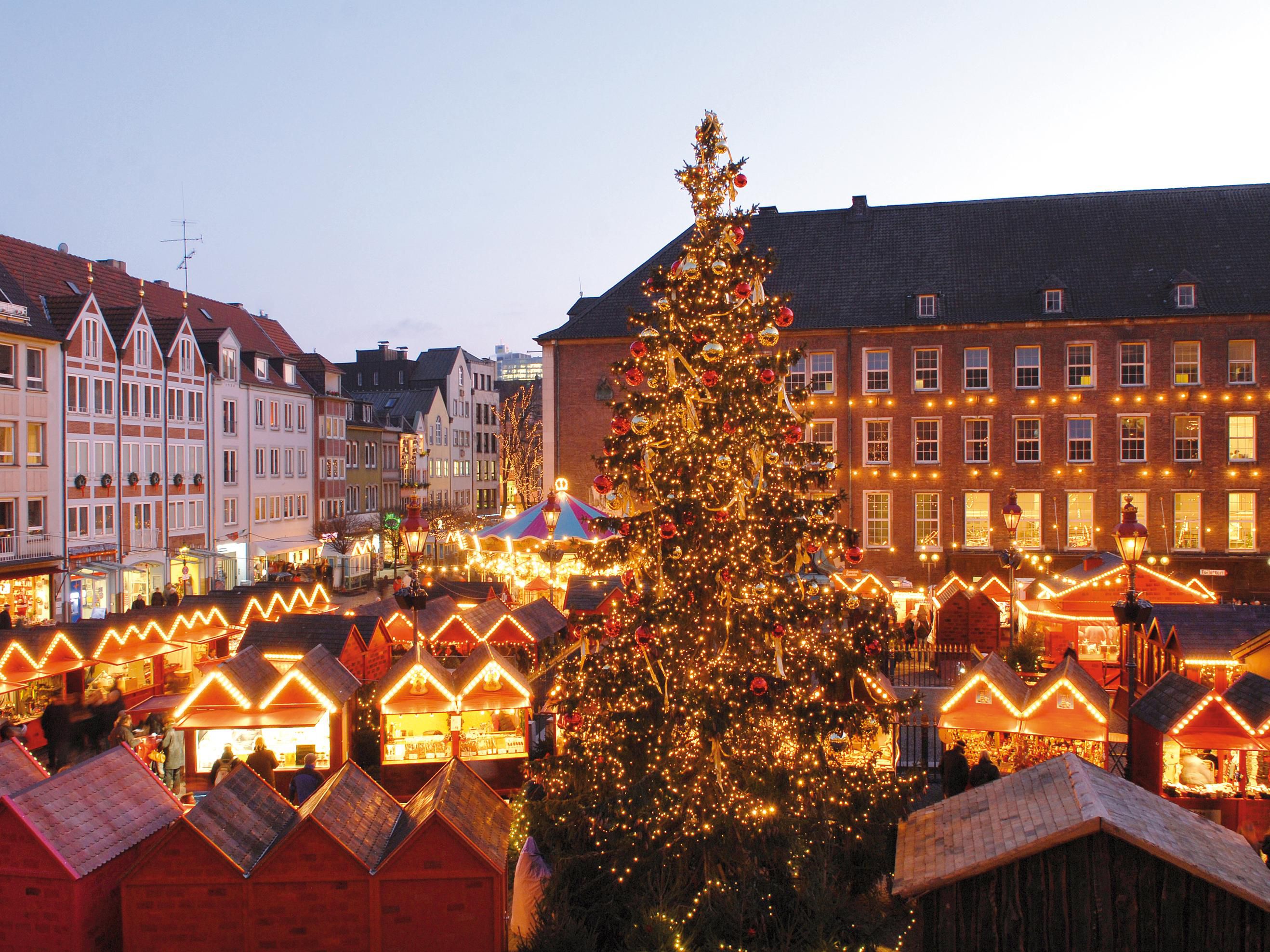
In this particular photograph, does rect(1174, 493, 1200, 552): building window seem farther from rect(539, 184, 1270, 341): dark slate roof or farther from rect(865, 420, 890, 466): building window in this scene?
rect(865, 420, 890, 466): building window

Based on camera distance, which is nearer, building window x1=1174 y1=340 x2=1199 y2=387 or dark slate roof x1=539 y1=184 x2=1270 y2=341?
building window x1=1174 y1=340 x2=1199 y2=387

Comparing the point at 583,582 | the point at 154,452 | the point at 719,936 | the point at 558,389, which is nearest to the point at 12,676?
the point at 583,582

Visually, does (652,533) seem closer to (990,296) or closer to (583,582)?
(583,582)

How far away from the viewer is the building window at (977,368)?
126 ft

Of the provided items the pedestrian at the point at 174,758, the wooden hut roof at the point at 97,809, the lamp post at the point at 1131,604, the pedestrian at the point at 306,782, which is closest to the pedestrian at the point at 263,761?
the pedestrian at the point at 306,782

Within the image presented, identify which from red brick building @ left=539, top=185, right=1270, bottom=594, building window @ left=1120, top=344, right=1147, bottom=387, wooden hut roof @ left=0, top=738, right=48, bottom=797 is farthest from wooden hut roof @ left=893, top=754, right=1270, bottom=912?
building window @ left=1120, top=344, right=1147, bottom=387

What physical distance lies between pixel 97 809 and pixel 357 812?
6.72ft

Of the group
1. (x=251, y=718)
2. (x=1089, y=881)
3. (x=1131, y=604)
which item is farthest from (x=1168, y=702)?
(x=251, y=718)

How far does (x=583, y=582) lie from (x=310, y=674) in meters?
12.3

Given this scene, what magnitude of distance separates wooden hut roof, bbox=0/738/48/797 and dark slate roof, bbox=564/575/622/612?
1539 cm

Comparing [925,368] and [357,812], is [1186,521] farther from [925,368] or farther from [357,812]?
[357,812]

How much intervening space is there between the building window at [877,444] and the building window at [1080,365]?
22.4ft

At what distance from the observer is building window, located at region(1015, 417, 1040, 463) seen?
37.9 metres

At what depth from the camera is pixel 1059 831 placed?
20.5 ft
